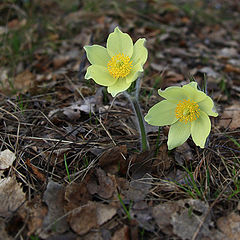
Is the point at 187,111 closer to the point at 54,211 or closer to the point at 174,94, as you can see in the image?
the point at 174,94

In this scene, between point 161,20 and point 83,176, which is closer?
point 83,176

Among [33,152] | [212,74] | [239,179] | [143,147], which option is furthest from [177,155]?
[212,74]

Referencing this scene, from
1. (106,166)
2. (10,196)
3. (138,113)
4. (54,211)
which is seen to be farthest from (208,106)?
(10,196)

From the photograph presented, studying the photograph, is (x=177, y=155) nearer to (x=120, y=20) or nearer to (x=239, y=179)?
(x=239, y=179)

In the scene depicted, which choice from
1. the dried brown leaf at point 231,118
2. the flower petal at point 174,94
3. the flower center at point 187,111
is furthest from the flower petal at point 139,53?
the dried brown leaf at point 231,118

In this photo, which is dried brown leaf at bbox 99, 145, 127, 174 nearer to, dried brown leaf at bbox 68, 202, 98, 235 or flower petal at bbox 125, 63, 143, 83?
dried brown leaf at bbox 68, 202, 98, 235

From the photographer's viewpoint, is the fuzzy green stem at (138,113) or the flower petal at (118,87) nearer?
the flower petal at (118,87)

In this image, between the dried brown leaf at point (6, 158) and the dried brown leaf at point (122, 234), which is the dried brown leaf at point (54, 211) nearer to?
the dried brown leaf at point (122, 234)
